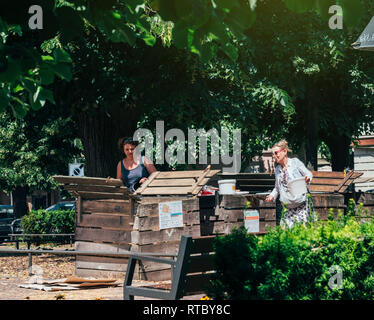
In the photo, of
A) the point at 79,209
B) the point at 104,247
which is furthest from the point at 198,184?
the point at 79,209

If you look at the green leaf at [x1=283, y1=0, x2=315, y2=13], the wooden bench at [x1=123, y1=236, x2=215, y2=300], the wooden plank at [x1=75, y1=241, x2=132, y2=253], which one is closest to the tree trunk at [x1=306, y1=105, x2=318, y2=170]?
the wooden plank at [x1=75, y1=241, x2=132, y2=253]

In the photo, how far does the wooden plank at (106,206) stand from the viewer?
9.52 m

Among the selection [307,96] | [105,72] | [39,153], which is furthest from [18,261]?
[39,153]

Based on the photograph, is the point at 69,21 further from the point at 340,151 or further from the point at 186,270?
the point at 340,151

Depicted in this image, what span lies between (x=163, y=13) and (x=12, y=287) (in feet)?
22.2

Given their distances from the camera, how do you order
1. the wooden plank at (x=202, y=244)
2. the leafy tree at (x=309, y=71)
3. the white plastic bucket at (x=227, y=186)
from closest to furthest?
the wooden plank at (x=202, y=244) < the white plastic bucket at (x=227, y=186) < the leafy tree at (x=309, y=71)

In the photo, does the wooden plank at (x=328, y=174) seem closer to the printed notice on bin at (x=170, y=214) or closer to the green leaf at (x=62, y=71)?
the printed notice on bin at (x=170, y=214)

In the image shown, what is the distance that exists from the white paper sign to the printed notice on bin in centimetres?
102

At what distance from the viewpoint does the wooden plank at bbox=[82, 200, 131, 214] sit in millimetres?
9516

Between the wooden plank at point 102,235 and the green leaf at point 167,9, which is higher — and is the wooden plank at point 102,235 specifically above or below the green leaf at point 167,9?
below

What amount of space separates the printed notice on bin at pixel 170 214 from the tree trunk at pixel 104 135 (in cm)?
446

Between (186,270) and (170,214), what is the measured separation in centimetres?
408

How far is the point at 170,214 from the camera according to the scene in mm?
9484

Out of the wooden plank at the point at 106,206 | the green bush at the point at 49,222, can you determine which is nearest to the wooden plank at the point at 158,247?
the wooden plank at the point at 106,206
